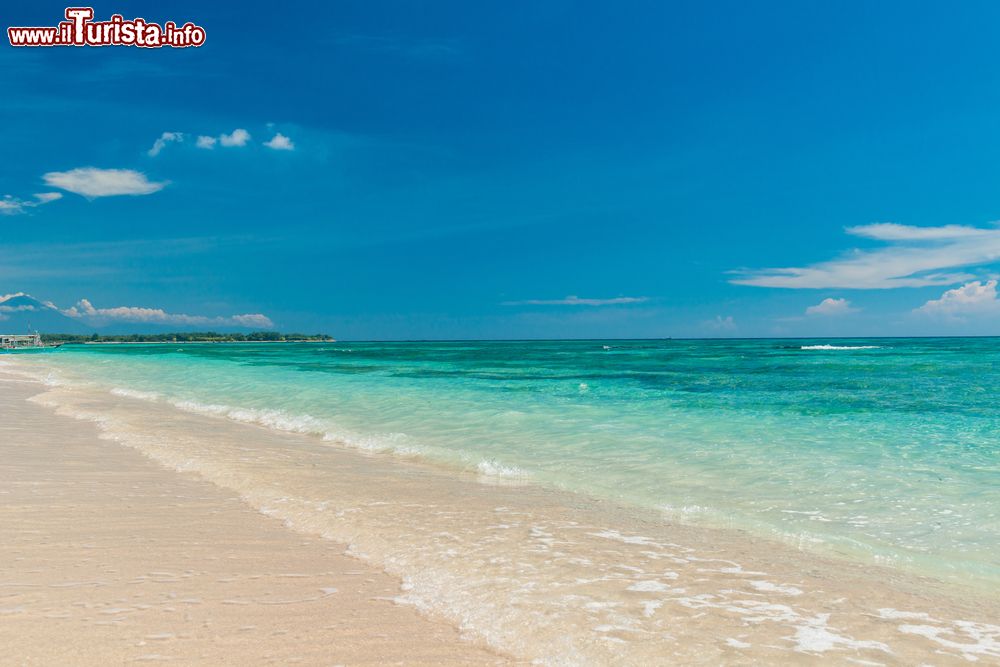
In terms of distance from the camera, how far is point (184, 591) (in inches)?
170

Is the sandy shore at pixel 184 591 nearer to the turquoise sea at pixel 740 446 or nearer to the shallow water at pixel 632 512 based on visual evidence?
the shallow water at pixel 632 512

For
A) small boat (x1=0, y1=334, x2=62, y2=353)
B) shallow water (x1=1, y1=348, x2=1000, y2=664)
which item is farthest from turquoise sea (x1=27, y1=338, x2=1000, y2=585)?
small boat (x1=0, y1=334, x2=62, y2=353)

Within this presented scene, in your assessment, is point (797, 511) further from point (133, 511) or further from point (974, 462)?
point (133, 511)

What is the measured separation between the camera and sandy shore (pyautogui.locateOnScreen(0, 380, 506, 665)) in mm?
3508

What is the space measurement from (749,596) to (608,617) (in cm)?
120

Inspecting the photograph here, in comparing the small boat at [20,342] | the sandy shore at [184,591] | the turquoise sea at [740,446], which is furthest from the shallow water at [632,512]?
the small boat at [20,342]

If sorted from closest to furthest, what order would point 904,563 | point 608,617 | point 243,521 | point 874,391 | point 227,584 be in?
1. point 608,617
2. point 227,584
3. point 904,563
4. point 243,521
5. point 874,391

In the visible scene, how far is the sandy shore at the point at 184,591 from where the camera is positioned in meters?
3.51

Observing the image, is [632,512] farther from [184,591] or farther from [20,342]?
[20,342]

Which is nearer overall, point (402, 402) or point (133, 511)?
point (133, 511)

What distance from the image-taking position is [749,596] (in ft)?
14.9

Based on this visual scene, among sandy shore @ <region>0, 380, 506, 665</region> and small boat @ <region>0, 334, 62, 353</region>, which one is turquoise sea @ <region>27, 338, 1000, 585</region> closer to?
sandy shore @ <region>0, 380, 506, 665</region>

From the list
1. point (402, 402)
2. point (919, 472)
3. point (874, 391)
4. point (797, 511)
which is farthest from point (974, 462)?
point (402, 402)

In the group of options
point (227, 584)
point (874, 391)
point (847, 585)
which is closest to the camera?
point (227, 584)
